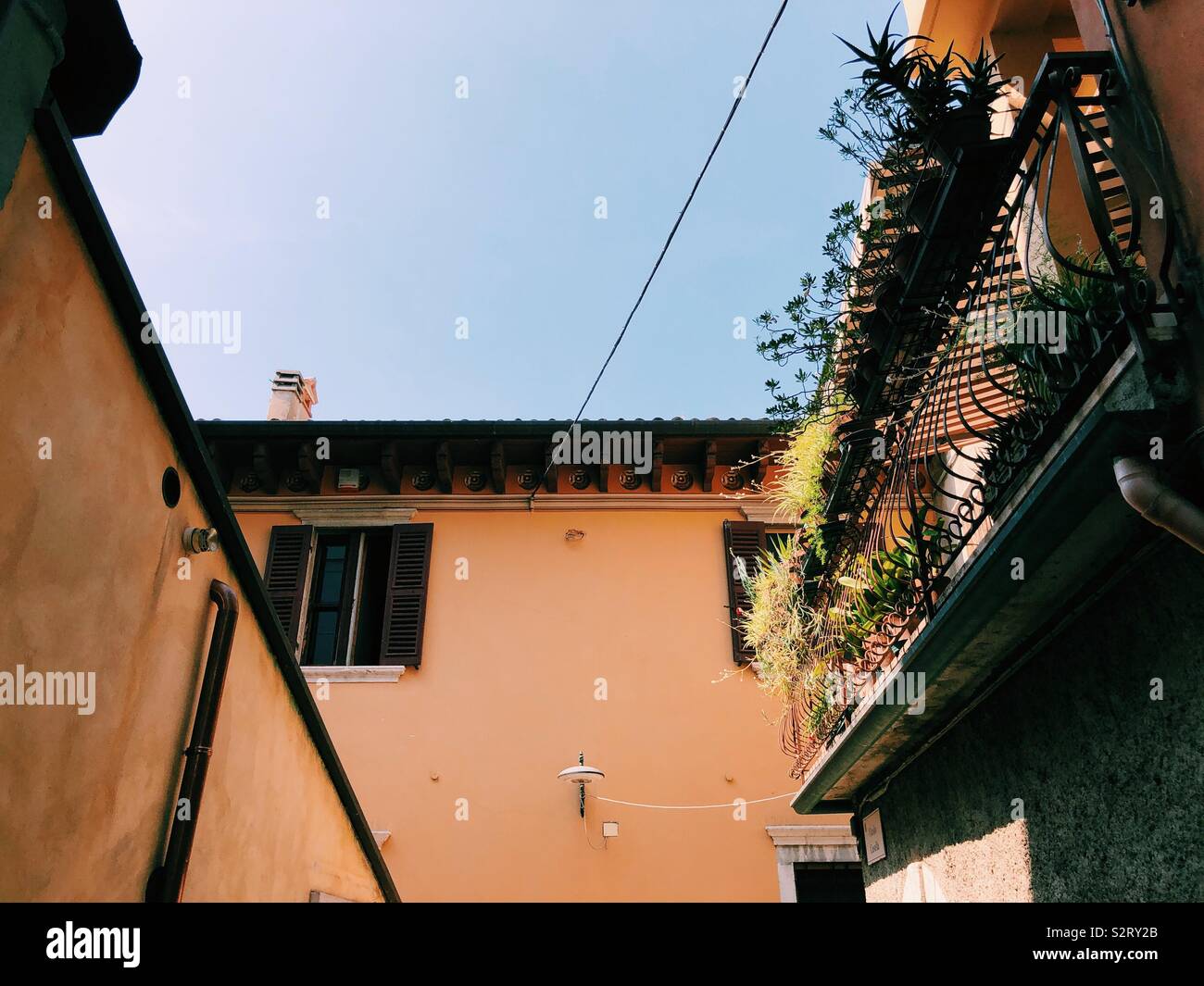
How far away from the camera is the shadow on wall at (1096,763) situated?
3.18 metres

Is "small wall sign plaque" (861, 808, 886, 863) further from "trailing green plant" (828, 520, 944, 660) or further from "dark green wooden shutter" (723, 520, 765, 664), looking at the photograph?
"dark green wooden shutter" (723, 520, 765, 664)

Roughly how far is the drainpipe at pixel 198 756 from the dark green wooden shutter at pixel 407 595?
239 inches

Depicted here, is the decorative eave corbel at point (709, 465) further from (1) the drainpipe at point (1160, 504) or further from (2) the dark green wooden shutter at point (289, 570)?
(1) the drainpipe at point (1160, 504)

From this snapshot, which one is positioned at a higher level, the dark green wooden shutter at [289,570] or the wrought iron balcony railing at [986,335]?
the dark green wooden shutter at [289,570]

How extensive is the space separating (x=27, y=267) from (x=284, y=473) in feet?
28.4

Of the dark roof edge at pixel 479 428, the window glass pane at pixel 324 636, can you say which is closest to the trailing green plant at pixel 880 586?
the dark roof edge at pixel 479 428

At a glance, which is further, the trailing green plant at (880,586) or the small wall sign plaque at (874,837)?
the small wall sign plaque at (874,837)

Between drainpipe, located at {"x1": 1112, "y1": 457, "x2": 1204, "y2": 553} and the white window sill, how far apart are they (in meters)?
8.38

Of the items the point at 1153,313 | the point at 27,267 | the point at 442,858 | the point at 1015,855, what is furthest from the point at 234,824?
the point at 442,858

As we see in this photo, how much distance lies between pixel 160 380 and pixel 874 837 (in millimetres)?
5476

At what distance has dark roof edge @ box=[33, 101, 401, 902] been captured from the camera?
3.03 metres

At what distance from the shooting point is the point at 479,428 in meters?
10.7

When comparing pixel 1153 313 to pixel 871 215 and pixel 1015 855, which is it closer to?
pixel 871 215

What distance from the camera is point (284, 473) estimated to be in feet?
37.0
